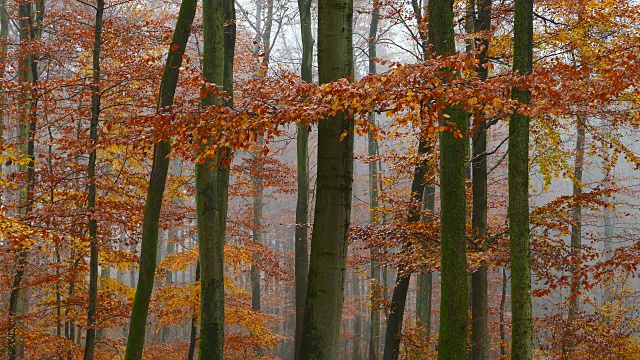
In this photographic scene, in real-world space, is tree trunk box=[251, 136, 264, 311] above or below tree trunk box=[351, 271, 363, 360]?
above

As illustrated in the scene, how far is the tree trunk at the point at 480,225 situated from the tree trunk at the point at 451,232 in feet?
6.73

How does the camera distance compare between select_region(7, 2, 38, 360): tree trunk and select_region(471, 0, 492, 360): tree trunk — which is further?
select_region(7, 2, 38, 360): tree trunk

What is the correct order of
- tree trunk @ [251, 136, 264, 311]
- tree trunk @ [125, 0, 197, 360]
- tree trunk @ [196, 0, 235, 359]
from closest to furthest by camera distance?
tree trunk @ [196, 0, 235, 359] < tree trunk @ [125, 0, 197, 360] < tree trunk @ [251, 136, 264, 311]

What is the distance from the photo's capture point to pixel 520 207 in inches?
286

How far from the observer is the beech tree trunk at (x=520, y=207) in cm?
712

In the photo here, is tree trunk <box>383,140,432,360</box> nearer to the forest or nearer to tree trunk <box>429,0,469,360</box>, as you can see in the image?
the forest

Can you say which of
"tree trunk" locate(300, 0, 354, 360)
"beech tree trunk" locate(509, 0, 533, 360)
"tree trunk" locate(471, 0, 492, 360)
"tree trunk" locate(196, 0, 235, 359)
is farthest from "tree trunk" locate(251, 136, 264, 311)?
"tree trunk" locate(300, 0, 354, 360)

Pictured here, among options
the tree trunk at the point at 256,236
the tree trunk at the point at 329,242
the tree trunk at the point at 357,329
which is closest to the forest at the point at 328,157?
the tree trunk at the point at 329,242

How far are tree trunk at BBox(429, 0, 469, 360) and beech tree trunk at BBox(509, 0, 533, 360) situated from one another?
118 centimetres

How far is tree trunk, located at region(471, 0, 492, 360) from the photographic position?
28.1ft

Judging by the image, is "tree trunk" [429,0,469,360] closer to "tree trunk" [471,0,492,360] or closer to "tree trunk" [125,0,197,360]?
"tree trunk" [471,0,492,360]

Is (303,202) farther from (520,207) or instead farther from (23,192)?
(23,192)

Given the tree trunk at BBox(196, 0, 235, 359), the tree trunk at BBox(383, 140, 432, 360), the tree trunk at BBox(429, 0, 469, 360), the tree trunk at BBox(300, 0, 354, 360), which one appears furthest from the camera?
the tree trunk at BBox(383, 140, 432, 360)

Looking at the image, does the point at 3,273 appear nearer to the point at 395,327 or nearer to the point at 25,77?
the point at 25,77
